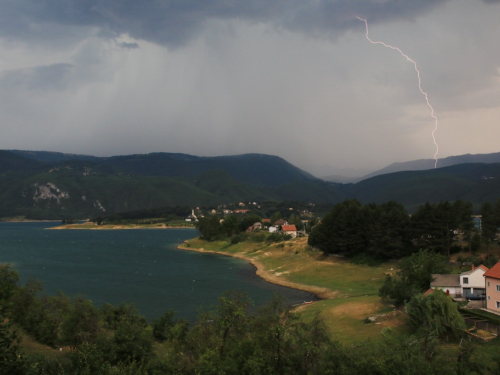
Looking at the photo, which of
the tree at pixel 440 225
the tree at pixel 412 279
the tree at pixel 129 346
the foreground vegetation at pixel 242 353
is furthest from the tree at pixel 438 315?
the tree at pixel 440 225

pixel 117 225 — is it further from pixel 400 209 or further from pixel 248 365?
pixel 248 365

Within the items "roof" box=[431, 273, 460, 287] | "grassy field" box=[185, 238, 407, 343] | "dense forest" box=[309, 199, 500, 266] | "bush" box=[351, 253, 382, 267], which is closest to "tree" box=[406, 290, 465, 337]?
"grassy field" box=[185, 238, 407, 343]

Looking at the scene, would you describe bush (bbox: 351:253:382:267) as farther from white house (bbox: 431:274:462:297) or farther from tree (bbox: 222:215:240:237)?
tree (bbox: 222:215:240:237)

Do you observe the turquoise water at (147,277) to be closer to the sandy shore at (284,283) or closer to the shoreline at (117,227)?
the sandy shore at (284,283)

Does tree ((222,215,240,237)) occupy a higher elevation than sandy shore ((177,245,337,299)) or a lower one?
higher

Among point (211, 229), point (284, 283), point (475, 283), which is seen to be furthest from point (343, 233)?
point (211, 229)

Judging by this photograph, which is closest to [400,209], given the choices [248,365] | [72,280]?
[72,280]
